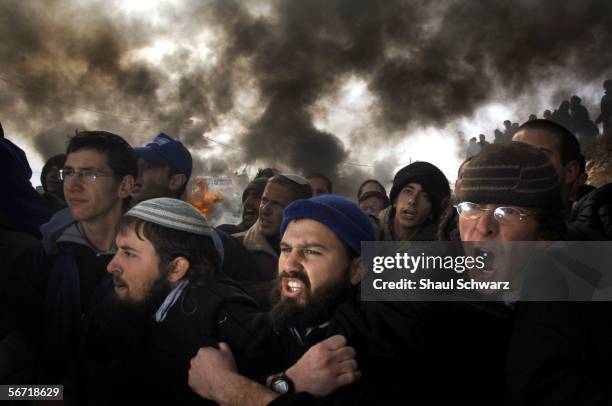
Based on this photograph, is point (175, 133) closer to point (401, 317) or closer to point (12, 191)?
point (12, 191)

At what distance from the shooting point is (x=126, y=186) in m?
2.34

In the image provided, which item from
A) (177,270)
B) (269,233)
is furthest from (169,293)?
(269,233)

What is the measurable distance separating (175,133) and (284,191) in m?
1.28

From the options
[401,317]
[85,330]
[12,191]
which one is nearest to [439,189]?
[401,317]

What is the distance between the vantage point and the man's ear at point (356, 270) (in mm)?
1755

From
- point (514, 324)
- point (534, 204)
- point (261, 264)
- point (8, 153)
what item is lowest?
point (514, 324)

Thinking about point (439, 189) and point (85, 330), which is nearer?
point (85, 330)

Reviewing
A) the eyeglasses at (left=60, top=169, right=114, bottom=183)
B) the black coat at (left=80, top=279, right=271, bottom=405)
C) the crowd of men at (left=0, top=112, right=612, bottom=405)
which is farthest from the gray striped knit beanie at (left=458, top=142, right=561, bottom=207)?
the eyeglasses at (left=60, top=169, right=114, bottom=183)

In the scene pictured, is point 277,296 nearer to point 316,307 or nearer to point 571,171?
point 316,307

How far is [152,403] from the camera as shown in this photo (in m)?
2.00

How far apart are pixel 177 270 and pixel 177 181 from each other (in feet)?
2.55

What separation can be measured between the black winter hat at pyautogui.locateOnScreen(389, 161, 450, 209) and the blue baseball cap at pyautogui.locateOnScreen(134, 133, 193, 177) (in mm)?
1207

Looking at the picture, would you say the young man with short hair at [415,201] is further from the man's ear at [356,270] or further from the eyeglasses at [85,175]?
the eyeglasses at [85,175]

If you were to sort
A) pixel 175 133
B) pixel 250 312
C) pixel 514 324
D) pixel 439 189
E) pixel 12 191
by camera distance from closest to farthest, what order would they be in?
pixel 514 324
pixel 250 312
pixel 12 191
pixel 439 189
pixel 175 133
